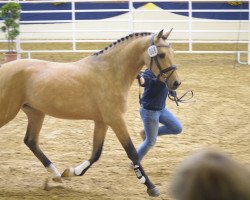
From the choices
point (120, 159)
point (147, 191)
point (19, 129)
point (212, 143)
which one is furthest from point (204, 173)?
point (19, 129)

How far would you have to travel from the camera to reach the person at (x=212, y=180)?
120 centimetres

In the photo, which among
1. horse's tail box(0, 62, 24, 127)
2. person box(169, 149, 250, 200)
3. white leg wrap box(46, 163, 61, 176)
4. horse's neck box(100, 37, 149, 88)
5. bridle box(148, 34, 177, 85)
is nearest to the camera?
person box(169, 149, 250, 200)

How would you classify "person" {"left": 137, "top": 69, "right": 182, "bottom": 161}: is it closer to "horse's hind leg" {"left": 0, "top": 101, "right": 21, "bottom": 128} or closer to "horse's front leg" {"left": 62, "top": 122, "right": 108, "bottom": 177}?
"horse's front leg" {"left": 62, "top": 122, "right": 108, "bottom": 177}

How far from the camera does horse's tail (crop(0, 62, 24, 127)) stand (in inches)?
186

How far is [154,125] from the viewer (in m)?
4.83

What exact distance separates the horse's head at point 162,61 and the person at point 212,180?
3.21 meters

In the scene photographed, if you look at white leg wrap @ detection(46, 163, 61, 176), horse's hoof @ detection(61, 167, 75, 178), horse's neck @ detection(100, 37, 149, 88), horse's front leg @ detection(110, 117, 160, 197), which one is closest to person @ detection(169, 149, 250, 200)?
horse's front leg @ detection(110, 117, 160, 197)

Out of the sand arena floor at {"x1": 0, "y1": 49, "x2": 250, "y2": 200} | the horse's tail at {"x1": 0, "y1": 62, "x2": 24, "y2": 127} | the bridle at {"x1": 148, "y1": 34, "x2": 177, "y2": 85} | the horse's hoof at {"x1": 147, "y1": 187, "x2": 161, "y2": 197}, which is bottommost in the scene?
the sand arena floor at {"x1": 0, "y1": 49, "x2": 250, "y2": 200}

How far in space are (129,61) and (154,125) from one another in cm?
73

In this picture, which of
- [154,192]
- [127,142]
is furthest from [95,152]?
[154,192]

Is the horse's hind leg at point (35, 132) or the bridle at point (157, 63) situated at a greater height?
the bridle at point (157, 63)

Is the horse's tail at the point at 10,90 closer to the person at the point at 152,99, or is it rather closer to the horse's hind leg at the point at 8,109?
the horse's hind leg at the point at 8,109

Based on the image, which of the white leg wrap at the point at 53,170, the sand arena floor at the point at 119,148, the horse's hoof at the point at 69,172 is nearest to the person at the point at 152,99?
the sand arena floor at the point at 119,148

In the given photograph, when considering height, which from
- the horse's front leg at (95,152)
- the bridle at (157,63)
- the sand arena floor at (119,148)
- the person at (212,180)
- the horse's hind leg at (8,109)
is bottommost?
the sand arena floor at (119,148)
